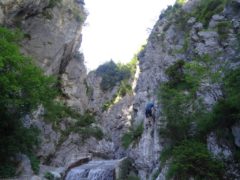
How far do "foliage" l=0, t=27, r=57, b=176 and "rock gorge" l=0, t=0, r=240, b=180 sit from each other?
1.63m

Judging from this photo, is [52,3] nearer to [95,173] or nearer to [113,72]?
[113,72]

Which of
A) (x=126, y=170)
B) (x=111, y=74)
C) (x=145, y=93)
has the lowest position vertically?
(x=126, y=170)

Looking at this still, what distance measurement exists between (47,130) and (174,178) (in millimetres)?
19345

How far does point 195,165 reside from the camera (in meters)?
10.0

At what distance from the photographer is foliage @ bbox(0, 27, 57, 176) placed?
14906 millimetres

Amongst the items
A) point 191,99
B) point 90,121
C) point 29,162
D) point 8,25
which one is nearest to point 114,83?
point 90,121

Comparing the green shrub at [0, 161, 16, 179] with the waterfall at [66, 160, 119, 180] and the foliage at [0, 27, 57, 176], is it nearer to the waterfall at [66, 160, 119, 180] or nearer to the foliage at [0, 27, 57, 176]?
the foliage at [0, 27, 57, 176]

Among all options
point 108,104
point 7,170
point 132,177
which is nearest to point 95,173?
point 132,177

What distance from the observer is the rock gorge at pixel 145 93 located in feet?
38.7

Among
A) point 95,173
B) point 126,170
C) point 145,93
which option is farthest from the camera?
point 145,93

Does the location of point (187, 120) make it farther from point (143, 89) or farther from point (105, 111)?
point (105, 111)

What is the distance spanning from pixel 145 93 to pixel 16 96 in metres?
13.9

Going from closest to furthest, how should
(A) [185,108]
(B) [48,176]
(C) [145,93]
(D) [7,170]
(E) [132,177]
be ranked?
(A) [185,108] → (E) [132,177] → (D) [7,170] → (B) [48,176] → (C) [145,93]

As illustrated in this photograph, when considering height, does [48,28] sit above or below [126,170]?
Answer: above
